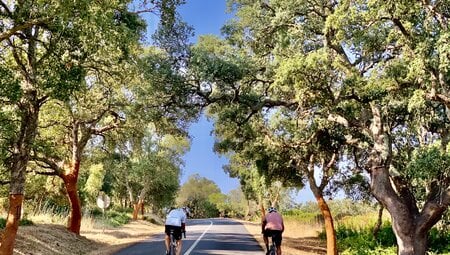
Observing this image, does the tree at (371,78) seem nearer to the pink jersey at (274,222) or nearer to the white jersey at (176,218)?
the pink jersey at (274,222)

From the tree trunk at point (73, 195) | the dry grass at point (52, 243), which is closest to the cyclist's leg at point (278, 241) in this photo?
the dry grass at point (52, 243)

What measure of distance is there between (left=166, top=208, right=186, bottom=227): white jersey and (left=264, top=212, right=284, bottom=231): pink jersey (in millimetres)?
2783

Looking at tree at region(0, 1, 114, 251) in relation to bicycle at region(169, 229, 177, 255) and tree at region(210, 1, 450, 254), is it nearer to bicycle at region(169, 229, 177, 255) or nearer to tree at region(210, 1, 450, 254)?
bicycle at region(169, 229, 177, 255)

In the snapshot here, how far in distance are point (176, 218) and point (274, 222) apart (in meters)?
3.23

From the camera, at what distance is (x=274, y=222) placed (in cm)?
1491

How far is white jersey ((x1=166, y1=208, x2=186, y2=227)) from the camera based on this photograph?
46.8 ft

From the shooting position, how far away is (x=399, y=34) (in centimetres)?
1141

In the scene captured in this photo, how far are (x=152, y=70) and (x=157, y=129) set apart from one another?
3563mm

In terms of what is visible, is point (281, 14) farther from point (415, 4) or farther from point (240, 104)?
point (415, 4)

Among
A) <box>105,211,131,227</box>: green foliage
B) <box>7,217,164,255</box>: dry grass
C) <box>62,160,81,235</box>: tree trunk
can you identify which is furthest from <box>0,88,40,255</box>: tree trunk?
<box>105,211,131,227</box>: green foliage

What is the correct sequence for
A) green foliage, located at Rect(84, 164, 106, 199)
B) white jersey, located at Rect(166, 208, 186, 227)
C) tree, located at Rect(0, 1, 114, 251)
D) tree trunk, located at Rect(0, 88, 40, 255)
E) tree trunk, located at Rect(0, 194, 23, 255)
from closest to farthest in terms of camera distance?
tree, located at Rect(0, 1, 114, 251) < tree trunk, located at Rect(0, 194, 23, 255) < tree trunk, located at Rect(0, 88, 40, 255) < white jersey, located at Rect(166, 208, 186, 227) < green foliage, located at Rect(84, 164, 106, 199)

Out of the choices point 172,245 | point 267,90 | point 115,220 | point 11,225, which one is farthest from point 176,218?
point 115,220

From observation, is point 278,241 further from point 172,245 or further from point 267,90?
point 267,90

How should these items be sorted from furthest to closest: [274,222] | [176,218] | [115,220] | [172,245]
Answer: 1. [115,220]
2. [274,222]
3. [176,218]
4. [172,245]
